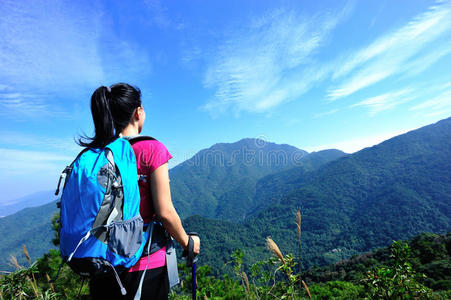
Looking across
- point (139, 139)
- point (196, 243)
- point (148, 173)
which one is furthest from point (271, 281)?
point (139, 139)

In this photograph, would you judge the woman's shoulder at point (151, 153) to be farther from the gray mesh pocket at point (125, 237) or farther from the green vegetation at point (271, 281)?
the green vegetation at point (271, 281)

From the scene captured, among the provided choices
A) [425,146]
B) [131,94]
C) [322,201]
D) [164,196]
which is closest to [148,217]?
[164,196]

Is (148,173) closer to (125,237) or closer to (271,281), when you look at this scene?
(125,237)

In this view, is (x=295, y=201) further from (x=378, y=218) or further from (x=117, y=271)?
(x=117, y=271)

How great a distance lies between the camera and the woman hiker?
130 cm

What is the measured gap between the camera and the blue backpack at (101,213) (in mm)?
1149

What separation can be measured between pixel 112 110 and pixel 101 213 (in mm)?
705

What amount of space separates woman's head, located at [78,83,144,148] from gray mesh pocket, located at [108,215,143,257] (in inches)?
19.6

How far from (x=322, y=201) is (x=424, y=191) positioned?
61.5 m

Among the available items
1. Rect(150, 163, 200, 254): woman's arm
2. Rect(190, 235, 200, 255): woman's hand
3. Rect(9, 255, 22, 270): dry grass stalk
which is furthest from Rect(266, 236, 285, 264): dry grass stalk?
Rect(9, 255, 22, 270): dry grass stalk

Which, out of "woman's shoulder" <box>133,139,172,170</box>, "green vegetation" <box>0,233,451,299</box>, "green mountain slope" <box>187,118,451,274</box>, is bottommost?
"green mountain slope" <box>187,118,451,274</box>

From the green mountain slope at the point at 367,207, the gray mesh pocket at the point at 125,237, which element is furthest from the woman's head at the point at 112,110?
the green mountain slope at the point at 367,207

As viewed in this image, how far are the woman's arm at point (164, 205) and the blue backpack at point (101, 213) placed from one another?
0.11 m

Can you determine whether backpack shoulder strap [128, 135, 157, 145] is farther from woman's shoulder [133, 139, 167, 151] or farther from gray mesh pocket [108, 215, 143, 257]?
gray mesh pocket [108, 215, 143, 257]
